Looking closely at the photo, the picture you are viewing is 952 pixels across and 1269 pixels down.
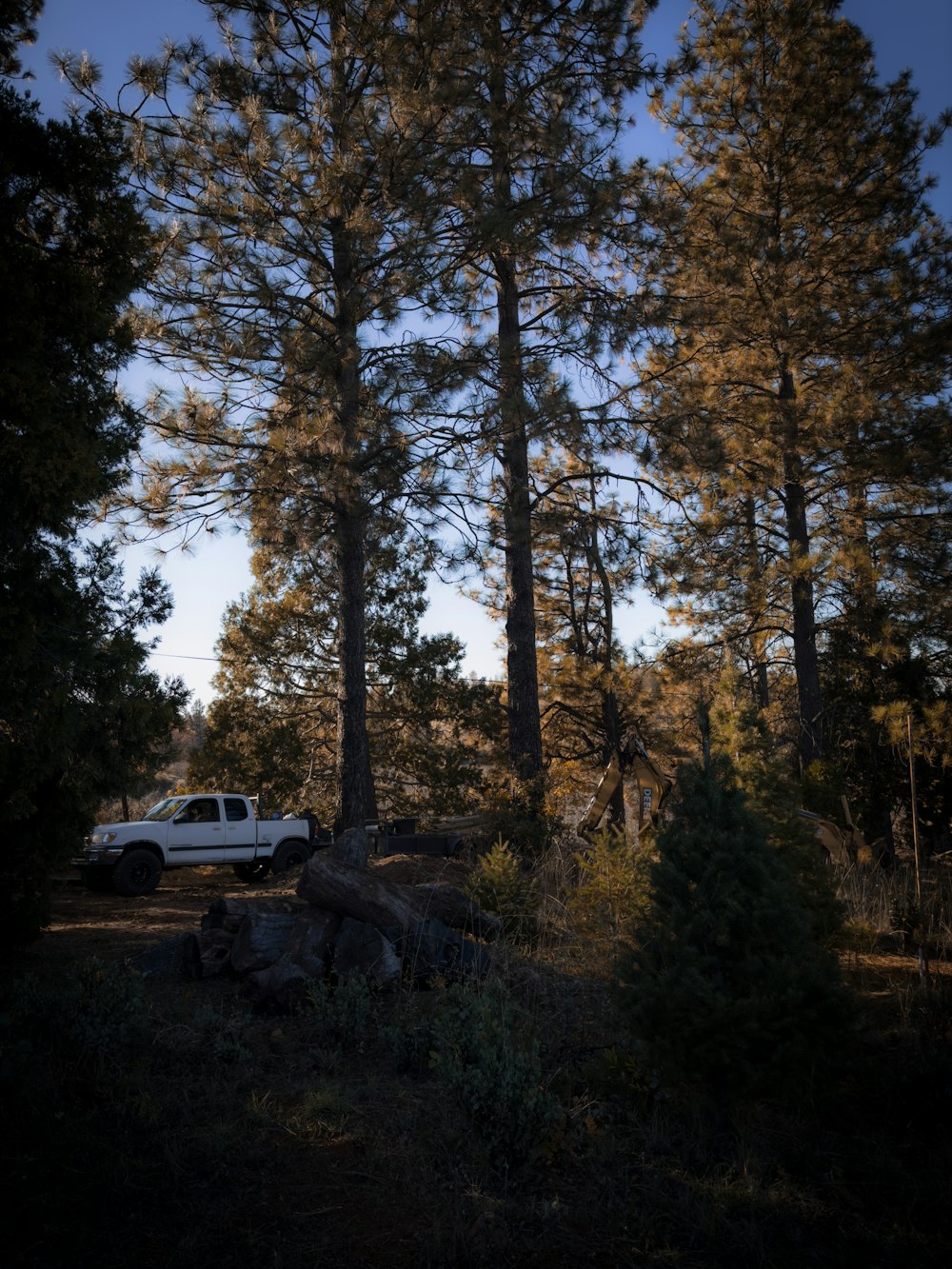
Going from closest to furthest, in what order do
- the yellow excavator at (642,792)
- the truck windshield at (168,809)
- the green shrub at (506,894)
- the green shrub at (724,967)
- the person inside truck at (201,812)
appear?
the green shrub at (724,967), the green shrub at (506,894), the yellow excavator at (642,792), the truck windshield at (168,809), the person inside truck at (201,812)

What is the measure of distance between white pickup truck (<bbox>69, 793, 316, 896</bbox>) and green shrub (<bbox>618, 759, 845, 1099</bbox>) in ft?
32.0

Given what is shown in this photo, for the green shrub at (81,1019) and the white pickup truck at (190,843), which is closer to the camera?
the green shrub at (81,1019)

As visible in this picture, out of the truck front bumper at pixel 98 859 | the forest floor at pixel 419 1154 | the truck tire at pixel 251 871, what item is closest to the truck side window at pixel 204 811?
the truck tire at pixel 251 871

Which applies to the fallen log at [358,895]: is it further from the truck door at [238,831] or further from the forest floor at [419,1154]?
the truck door at [238,831]

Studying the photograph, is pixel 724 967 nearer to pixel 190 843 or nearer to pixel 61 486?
pixel 61 486

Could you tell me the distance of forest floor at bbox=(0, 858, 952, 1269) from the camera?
128 inches

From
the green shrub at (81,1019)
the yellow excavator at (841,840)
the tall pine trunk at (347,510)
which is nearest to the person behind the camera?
the green shrub at (81,1019)

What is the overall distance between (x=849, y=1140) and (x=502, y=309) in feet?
44.2

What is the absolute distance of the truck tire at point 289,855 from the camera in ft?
50.0

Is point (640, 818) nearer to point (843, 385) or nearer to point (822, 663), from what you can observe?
point (822, 663)

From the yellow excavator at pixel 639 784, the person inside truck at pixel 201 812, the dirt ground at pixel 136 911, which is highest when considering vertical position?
the yellow excavator at pixel 639 784

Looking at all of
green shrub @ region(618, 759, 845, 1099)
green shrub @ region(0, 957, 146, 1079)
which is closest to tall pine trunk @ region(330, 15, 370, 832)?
green shrub @ region(0, 957, 146, 1079)

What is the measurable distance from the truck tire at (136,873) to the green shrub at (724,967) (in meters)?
10.3

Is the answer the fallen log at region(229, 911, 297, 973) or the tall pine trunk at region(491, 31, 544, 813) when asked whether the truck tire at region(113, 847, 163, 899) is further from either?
the fallen log at region(229, 911, 297, 973)
